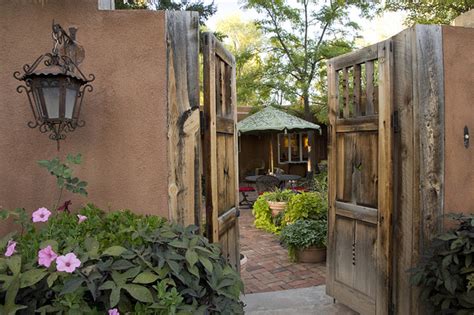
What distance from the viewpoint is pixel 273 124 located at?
29.9ft

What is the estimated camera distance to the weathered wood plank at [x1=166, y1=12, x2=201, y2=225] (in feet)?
8.05

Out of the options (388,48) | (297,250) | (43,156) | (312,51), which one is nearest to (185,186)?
(43,156)

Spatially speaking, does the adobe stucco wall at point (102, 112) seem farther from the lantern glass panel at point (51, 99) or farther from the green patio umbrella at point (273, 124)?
the green patio umbrella at point (273, 124)

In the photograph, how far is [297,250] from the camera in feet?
16.7

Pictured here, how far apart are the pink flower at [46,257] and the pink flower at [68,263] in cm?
5

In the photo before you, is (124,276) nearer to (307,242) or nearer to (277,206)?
(307,242)

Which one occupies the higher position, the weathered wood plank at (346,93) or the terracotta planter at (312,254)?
the weathered wood plank at (346,93)

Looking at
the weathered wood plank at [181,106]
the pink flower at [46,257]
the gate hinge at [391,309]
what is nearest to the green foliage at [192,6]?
the weathered wood plank at [181,106]

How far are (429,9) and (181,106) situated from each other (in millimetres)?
9616

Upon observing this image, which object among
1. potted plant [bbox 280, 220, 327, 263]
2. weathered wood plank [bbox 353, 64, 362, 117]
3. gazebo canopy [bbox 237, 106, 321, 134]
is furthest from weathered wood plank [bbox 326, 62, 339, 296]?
gazebo canopy [bbox 237, 106, 321, 134]

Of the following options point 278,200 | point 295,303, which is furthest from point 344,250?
point 278,200

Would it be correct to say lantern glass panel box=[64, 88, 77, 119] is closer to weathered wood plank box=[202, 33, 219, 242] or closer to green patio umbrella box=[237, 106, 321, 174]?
weathered wood plank box=[202, 33, 219, 242]

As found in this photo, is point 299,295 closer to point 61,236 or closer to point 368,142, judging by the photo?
point 368,142

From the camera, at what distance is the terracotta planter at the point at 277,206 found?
6.77 m
